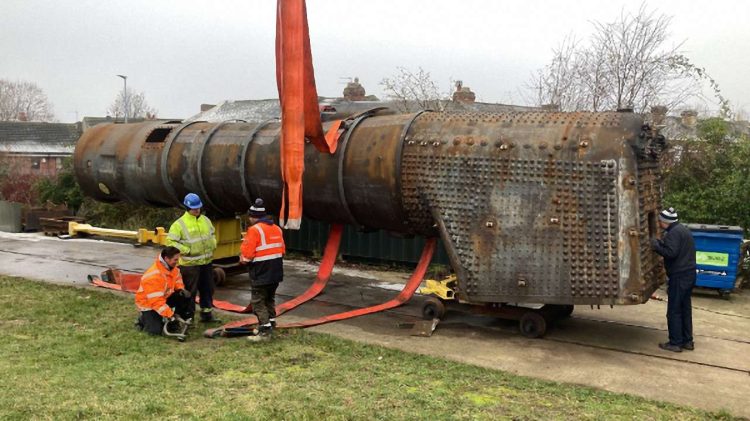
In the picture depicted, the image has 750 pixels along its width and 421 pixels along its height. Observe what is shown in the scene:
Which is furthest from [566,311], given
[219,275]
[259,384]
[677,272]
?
[219,275]

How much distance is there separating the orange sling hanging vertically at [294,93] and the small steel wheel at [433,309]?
186cm

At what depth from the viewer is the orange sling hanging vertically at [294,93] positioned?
704 centimetres

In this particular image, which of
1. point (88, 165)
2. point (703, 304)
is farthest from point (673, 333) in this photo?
point (88, 165)

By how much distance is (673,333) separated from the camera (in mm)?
6848

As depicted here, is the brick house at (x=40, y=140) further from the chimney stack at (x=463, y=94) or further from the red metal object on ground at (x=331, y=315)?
the red metal object on ground at (x=331, y=315)

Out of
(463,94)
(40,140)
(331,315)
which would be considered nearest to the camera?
(331,315)

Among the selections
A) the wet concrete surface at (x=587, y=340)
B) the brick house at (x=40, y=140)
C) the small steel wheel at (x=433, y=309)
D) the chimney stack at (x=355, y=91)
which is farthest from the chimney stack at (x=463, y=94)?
the brick house at (x=40, y=140)

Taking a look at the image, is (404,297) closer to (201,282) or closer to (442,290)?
(442,290)

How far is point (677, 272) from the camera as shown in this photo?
6.74 meters

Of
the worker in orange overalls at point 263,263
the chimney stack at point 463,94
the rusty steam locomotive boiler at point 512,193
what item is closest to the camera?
the rusty steam locomotive boiler at point 512,193

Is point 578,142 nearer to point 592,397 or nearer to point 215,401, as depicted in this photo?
point 592,397

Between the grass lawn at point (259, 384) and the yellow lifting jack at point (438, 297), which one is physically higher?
the yellow lifting jack at point (438, 297)

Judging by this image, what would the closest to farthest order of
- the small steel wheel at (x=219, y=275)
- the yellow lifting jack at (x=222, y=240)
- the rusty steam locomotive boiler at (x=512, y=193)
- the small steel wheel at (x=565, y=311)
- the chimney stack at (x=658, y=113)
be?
the rusty steam locomotive boiler at (x=512, y=193) → the small steel wheel at (x=565, y=311) → the small steel wheel at (x=219, y=275) → the yellow lifting jack at (x=222, y=240) → the chimney stack at (x=658, y=113)

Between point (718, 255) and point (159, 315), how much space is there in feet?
25.6
